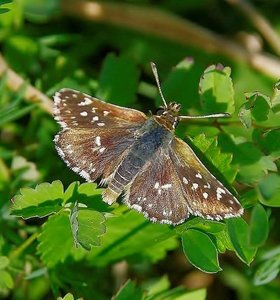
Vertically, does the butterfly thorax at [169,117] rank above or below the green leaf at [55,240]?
above

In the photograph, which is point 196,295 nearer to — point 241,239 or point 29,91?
point 241,239

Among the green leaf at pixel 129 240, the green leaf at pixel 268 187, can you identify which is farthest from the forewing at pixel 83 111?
the green leaf at pixel 268 187

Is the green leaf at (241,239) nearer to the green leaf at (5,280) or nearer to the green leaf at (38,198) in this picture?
the green leaf at (38,198)

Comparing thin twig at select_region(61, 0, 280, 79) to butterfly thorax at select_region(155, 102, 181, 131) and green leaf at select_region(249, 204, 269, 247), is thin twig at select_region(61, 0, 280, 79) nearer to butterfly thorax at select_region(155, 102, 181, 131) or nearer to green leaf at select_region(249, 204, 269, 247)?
butterfly thorax at select_region(155, 102, 181, 131)

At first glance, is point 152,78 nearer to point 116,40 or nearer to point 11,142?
point 116,40

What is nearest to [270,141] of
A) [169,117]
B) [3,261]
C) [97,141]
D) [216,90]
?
[216,90]

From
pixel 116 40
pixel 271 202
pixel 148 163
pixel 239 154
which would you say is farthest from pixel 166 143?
pixel 116 40
